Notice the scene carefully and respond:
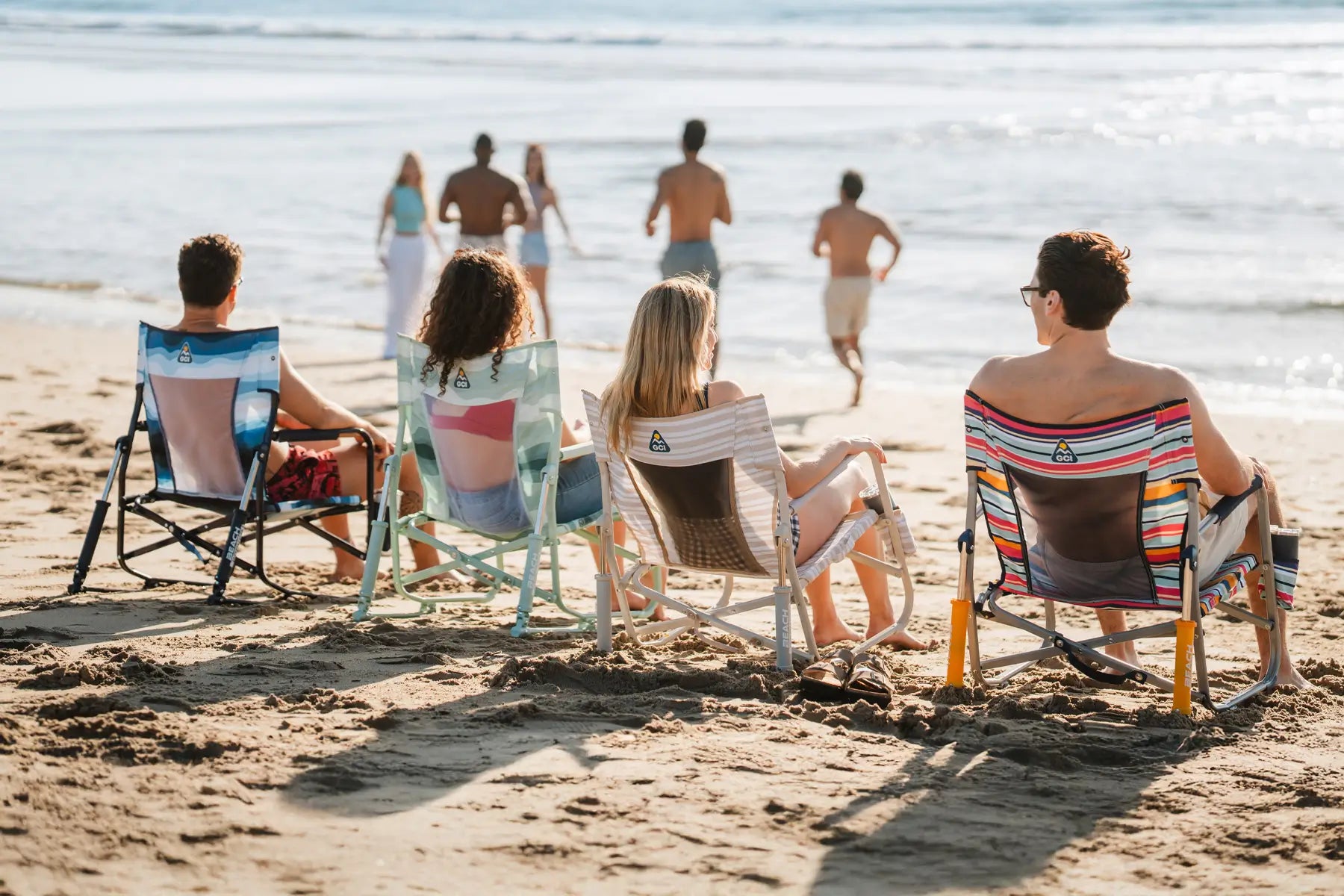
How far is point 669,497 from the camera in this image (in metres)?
4.16

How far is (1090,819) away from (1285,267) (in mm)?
13974

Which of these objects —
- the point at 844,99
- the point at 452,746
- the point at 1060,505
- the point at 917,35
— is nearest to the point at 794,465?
the point at 1060,505

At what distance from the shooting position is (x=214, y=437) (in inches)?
193

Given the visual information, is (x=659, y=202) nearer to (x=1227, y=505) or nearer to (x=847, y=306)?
(x=847, y=306)

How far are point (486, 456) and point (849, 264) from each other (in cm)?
561

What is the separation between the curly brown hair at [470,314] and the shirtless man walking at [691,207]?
552 centimetres

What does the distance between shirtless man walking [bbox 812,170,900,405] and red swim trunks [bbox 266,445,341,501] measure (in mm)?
5169

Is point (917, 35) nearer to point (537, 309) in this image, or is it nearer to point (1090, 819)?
point (537, 309)

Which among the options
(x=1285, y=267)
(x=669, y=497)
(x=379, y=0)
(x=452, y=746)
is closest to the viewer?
(x=452, y=746)

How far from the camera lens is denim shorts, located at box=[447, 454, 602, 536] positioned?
4.68 metres

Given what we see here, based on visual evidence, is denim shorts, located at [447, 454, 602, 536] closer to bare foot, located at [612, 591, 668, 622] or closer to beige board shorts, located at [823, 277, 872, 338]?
bare foot, located at [612, 591, 668, 622]

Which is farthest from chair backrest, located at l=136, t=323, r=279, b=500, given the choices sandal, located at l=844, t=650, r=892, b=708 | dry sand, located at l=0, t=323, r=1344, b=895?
sandal, located at l=844, t=650, r=892, b=708

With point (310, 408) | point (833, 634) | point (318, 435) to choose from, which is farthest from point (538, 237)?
point (833, 634)

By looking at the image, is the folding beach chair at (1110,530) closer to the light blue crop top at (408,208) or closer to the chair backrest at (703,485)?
the chair backrest at (703,485)
